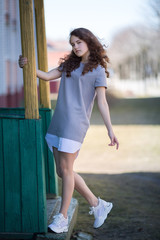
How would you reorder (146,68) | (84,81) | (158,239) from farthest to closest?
1. (146,68)
2. (158,239)
3. (84,81)

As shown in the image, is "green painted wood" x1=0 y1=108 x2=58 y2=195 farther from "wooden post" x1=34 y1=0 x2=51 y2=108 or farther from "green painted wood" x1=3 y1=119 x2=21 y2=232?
"green painted wood" x1=3 y1=119 x2=21 y2=232

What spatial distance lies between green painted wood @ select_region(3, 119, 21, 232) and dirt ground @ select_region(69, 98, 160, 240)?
83cm

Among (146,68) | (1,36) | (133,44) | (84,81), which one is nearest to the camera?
(84,81)

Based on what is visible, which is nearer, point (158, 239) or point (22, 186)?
point (22, 186)

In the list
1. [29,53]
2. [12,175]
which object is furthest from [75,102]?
[12,175]

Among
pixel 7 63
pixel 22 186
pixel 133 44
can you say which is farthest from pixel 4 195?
pixel 133 44

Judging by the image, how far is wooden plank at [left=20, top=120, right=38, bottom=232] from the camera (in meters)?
2.97

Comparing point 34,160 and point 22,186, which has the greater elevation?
point 34,160

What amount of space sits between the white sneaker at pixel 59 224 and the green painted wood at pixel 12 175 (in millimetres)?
275

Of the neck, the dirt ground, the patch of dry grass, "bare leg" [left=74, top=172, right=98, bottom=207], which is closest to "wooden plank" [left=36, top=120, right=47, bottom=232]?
"bare leg" [left=74, top=172, right=98, bottom=207]

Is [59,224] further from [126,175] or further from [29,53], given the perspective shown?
[126,175]

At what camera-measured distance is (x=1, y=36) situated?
8562 millimetres

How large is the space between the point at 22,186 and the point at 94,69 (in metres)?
1.10

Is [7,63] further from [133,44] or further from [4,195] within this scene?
[133,44]
